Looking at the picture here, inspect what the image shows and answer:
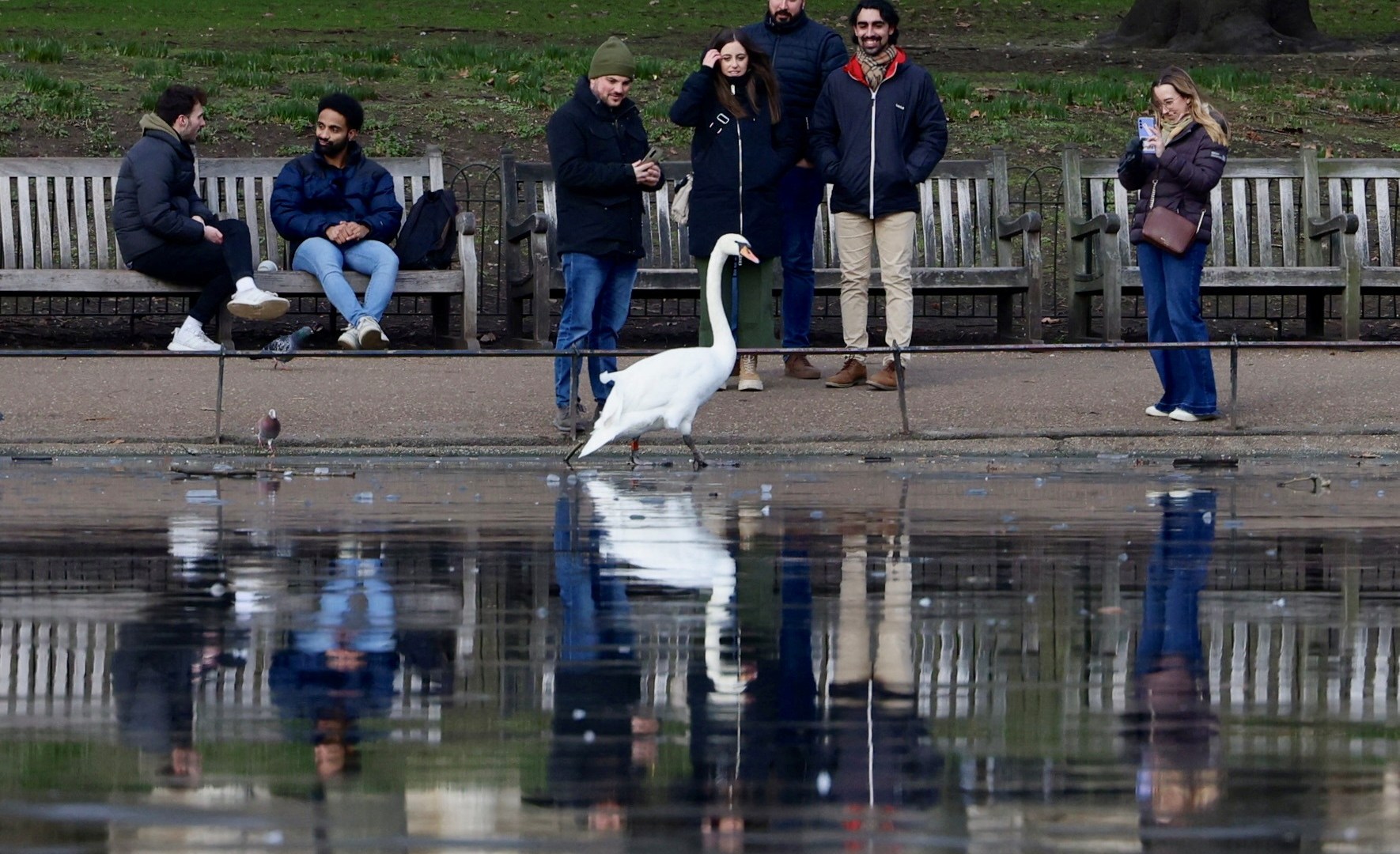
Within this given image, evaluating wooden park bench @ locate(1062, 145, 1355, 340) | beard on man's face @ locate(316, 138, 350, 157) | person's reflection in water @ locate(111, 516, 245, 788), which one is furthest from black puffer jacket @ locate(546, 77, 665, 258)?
person's reflection in water @ locate(111, 516, 245, 788)

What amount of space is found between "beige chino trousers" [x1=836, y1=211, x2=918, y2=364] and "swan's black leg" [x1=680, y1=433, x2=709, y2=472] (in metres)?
1.71

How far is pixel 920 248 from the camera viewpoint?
620 inches

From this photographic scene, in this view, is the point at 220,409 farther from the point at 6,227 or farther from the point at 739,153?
the point at 6,227

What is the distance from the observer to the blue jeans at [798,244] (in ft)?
42.9

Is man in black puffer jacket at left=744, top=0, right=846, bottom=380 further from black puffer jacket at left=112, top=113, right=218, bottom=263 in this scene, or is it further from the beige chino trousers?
black puffer jacket at left=112, top=113, right=218, bottom=263

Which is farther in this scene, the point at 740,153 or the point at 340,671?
the point at 740,153

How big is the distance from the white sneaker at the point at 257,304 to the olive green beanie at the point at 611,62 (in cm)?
269

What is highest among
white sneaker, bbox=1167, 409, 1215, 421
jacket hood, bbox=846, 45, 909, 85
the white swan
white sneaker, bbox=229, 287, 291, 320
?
jacket hood, bbox=846, 45, 909, 85

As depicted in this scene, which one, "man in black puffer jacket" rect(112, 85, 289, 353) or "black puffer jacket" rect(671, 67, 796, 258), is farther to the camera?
"man in black puffer jacket" rect(112, 85, 289, 353)

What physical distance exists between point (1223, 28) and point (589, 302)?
18.5 metres

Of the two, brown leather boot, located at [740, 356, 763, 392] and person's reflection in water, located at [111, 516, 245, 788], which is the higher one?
brown leather boot, located at [740, 356, 763, 392]

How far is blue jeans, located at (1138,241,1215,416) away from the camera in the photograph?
1221 cm

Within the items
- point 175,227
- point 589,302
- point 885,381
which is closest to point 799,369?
point 885,381

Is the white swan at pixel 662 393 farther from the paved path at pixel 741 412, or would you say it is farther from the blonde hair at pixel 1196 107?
the blonde hair at pixel 1196 107
